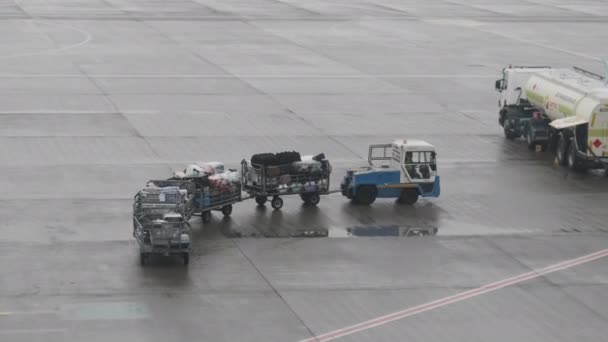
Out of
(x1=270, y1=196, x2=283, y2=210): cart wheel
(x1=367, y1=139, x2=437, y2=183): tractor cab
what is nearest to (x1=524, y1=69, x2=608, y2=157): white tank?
(x1=367, y1=139, x2=437, y2=183): tractor cab

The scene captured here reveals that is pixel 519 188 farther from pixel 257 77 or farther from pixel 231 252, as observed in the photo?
pixel 257 77

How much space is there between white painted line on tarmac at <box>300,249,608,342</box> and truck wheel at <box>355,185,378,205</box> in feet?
33.7

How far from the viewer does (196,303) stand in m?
40.2

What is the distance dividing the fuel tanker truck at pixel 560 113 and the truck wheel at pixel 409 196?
34.2ft

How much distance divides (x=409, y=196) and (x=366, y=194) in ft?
6.46

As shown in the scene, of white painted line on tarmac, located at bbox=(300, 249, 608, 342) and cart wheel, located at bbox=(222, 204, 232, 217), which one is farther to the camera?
cart wheel, located at bbox=(222, 204, 232, 217)

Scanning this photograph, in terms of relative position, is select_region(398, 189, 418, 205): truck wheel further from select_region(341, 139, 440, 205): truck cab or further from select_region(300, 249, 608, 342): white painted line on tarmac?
select_region(300, 249, 608, 342): white painted line on tarmac

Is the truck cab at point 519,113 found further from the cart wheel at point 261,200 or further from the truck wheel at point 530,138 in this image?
the cart wheel at point 261,200

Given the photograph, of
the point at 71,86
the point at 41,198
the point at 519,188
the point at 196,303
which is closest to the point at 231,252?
Answer: the point at 196,303

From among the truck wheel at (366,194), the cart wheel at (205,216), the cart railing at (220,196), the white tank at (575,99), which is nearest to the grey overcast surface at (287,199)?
the cart wheel at (205,216)

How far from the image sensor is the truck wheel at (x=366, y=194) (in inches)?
2106

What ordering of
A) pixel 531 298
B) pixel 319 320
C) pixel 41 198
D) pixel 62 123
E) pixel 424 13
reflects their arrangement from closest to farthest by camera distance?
1. pixel 319 320
2. pixel 531 298
3. pixel 41 198
4. pixel 62 123
5. pixel 424 13

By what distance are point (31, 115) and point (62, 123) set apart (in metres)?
3.08

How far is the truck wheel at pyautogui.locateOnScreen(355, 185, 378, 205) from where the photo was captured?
53.5 meters
